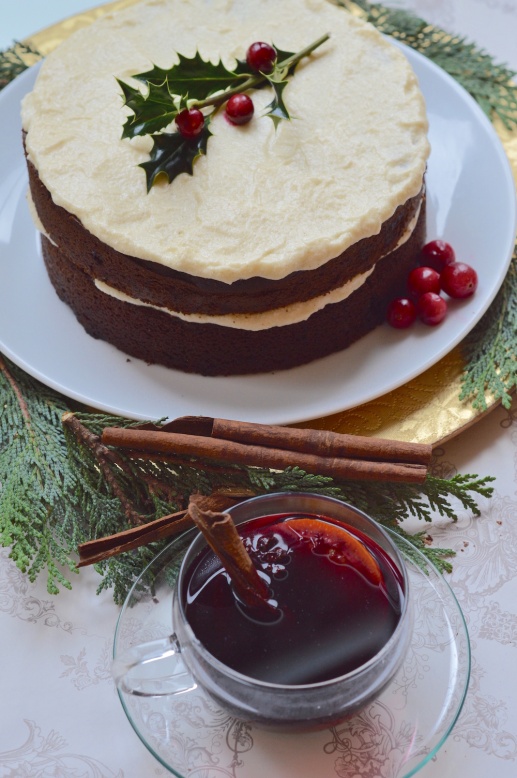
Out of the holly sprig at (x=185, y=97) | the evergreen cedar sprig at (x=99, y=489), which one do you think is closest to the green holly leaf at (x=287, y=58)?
the holly sprig at (x=185, y=97)

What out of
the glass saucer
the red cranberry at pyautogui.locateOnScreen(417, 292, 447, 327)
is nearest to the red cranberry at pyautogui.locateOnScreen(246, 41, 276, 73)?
the red cranberry at pyautogui.locateOnScreen(417, 292, 447, 327)

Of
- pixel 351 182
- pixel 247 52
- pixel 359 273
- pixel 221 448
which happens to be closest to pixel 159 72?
pixel 247 52

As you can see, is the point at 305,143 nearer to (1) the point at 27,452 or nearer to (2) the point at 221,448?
(2) the point at 221,448

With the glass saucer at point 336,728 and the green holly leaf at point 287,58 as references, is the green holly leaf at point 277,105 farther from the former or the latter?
the glass saucer at point 336,728

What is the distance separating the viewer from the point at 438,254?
9.23 ft

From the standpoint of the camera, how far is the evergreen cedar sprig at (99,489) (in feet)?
7.23

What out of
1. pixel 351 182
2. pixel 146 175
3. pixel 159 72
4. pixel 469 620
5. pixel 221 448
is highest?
pixel 159 72

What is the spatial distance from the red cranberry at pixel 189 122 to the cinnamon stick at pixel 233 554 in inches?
51.8

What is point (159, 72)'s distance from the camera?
8.85 ft

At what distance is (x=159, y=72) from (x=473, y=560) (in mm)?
1705

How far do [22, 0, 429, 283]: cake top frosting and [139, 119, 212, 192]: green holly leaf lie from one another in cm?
3

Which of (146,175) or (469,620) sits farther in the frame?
(146,175)

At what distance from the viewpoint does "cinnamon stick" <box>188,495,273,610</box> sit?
1.68 metres

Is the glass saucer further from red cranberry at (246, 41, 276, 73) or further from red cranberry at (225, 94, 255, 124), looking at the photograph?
red cranberry at (246, 41, 276, 73)
